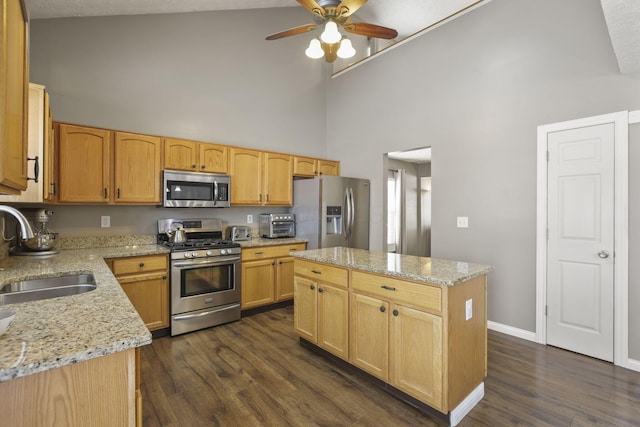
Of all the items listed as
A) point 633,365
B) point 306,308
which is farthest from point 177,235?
point 633,365

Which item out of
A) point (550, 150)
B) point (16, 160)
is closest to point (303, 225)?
point (550, 150)

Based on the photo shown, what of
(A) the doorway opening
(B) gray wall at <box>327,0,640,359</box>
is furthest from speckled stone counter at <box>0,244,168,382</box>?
(A) the doorway opening

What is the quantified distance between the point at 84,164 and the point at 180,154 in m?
0.92

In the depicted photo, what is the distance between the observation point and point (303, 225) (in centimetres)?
458

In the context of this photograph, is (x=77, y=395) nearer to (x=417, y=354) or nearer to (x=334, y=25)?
(x=417, y=354)

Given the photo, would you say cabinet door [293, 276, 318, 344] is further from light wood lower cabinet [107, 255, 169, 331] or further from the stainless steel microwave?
the stainless steel microwave

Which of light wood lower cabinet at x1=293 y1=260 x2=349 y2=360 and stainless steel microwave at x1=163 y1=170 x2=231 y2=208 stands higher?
stainless steel microwave at x1=163 y1=170 x2=231 y2=208

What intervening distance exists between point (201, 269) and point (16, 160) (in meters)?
2.39

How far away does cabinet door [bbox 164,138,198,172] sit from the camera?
3.57 m

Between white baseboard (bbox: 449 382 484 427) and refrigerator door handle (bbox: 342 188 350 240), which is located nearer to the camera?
white baseboard (bbox: 449 382 484 427)

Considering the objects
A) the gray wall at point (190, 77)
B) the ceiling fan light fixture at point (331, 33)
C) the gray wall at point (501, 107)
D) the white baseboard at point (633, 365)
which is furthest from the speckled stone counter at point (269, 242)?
the white baseboard at point (633, 365)

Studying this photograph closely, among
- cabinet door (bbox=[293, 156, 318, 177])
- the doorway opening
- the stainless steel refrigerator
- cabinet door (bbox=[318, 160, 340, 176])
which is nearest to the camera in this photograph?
the stainless steel refrigerator

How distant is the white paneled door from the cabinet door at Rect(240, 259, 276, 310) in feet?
9.75

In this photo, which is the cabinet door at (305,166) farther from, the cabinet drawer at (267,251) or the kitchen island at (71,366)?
the kitchen island at (71,366)
